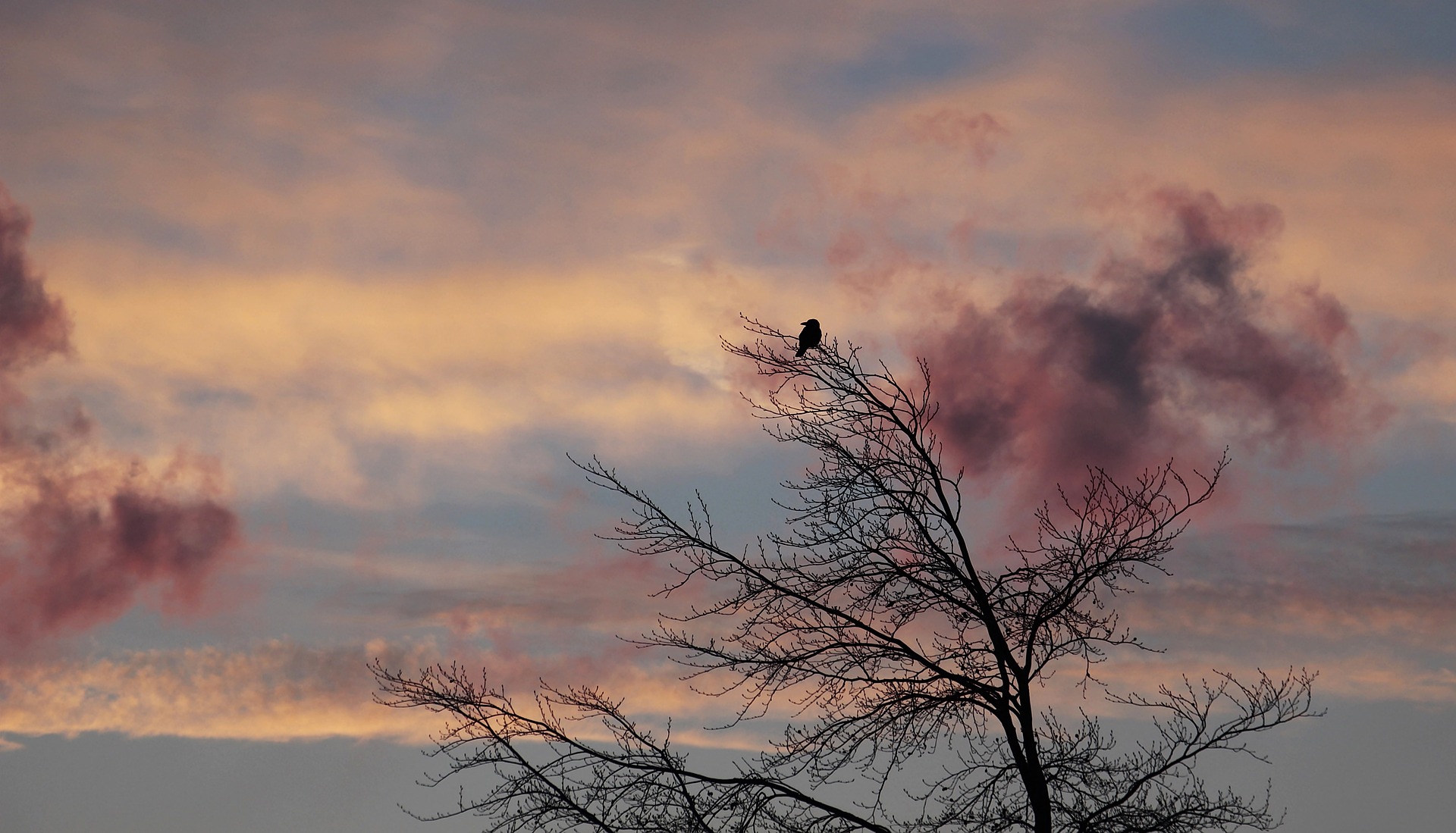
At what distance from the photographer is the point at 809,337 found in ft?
49.9

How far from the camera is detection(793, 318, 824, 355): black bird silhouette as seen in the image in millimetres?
13539

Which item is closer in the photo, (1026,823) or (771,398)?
(1026,823)

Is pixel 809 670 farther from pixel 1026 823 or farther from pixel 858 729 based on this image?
pixel 1026 823

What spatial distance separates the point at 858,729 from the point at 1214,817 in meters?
3.23

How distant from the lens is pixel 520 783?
1272 cm

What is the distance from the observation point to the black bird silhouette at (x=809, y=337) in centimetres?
1354

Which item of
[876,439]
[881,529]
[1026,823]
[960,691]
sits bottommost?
[1026,823]

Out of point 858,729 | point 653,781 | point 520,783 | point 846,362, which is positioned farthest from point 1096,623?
point 520,783

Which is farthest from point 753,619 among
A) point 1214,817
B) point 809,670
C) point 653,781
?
point 1214,817

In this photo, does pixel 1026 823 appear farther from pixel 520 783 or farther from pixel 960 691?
pixel 520 783

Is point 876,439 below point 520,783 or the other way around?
the other way around

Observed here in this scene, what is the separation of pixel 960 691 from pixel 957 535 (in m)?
1.39

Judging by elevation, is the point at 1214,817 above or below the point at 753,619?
below

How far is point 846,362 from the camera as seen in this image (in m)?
13.4
